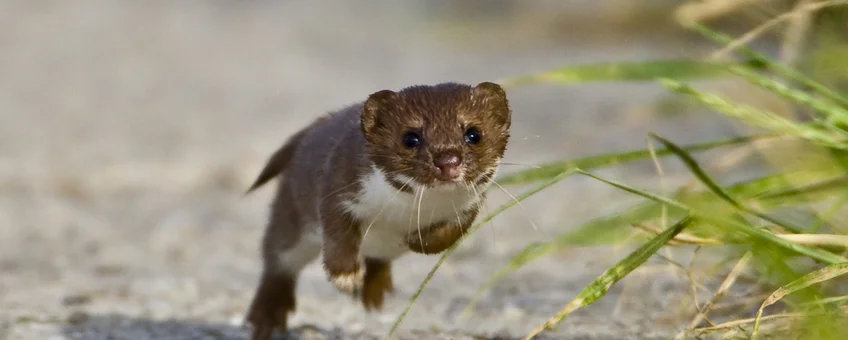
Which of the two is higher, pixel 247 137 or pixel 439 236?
pixel 247 137

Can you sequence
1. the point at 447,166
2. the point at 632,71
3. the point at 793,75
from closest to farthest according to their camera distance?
the point at 447,166 < the point at 793,75 < the point at 632,71

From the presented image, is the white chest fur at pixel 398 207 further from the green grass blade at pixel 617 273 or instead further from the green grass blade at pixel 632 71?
the green grass blade at pixel 632 71

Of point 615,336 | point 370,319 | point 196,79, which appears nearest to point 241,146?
point 196,79

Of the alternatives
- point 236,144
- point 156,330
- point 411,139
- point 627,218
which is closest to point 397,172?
point 411,139

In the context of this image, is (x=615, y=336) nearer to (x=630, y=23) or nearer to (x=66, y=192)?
(x=66, y=192)

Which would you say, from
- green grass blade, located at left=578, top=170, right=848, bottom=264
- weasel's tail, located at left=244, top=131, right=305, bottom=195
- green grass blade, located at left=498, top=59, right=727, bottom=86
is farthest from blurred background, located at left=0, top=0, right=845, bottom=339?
green grass blade, located at left=578, top=170, right=848, bottom=264

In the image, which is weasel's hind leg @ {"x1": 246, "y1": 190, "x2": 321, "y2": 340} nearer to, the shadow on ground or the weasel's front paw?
the shadow on ground

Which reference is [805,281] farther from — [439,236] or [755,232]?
[439,236]
